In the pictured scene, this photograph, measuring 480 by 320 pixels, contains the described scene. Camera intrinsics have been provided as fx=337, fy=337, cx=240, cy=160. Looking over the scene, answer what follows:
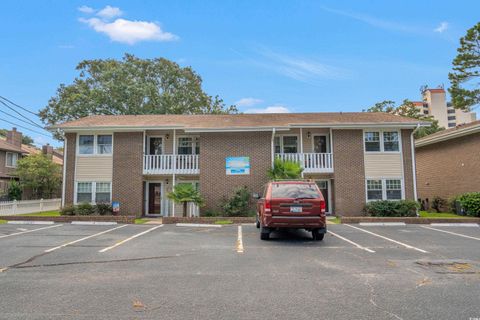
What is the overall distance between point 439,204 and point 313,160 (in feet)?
31.6

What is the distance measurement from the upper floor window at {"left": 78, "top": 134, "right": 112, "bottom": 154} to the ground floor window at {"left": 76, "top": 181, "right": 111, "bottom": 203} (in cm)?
180

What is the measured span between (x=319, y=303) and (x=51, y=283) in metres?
4.43

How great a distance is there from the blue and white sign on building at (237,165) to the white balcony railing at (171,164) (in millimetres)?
1754

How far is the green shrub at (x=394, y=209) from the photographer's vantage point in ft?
54.9

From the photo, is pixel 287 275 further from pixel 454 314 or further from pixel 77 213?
pixel 77 213

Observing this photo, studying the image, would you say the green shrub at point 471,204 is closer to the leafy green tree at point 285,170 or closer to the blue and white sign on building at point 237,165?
the leafy green tree at point 285,170

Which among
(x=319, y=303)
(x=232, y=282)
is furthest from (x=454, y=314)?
(x=232, y=282)

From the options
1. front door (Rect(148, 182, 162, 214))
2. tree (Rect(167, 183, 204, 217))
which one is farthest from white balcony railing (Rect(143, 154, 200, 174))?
tree (Rect(167, 183, 204, 217))

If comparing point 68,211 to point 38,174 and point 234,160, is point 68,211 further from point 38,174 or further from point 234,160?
point 38,174

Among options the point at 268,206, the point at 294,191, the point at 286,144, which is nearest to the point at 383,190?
the point at 286,144

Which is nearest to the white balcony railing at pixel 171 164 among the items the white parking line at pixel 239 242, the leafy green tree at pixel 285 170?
the leafy green tree at pixel 285 170

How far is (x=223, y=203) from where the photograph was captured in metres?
17.4

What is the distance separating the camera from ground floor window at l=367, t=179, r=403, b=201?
717 inches

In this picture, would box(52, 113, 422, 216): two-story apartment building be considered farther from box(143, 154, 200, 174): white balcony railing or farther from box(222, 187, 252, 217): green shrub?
box(222, 187, 252, 217): green shrub
